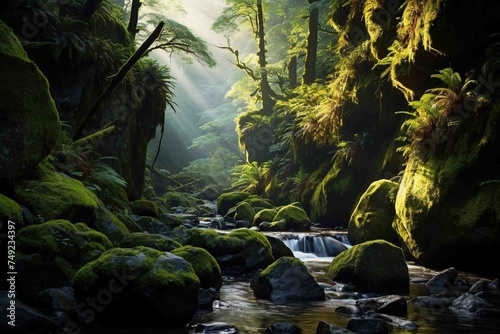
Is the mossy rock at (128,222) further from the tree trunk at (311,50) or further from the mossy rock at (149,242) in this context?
the tree trunk at (311,50)

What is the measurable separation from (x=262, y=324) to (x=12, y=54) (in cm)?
570

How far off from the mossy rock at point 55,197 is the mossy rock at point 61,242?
518mm

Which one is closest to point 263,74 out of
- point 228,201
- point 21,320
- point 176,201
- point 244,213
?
point 228,201

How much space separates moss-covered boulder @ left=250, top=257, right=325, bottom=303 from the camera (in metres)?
7.17

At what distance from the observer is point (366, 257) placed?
26.1 ft

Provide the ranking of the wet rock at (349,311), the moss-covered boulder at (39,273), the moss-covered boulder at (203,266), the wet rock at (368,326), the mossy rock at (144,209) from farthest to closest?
the mossy rock at (144,209)
the moss-covered boulder at (203,266)
the wet rock at (349,311)
the moss-covered boulder at (39,273)
the wet rock at (368,326)

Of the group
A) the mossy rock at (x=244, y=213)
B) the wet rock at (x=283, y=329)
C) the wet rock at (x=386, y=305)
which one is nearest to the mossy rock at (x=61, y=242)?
the wet rock at (x=283, y=329)

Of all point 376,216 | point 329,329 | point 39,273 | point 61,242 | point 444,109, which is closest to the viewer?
point 329,329

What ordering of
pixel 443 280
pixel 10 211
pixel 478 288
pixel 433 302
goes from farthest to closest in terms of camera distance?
pixel 443 280 → pixel 478 288 → pixel 433 302 → pixel 10 211

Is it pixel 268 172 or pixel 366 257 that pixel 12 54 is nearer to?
pixel 366 257

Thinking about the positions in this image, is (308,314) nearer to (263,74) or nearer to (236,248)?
(236,248)

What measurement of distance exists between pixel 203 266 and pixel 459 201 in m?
5.53

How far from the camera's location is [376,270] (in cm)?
780

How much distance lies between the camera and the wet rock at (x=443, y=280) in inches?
312
